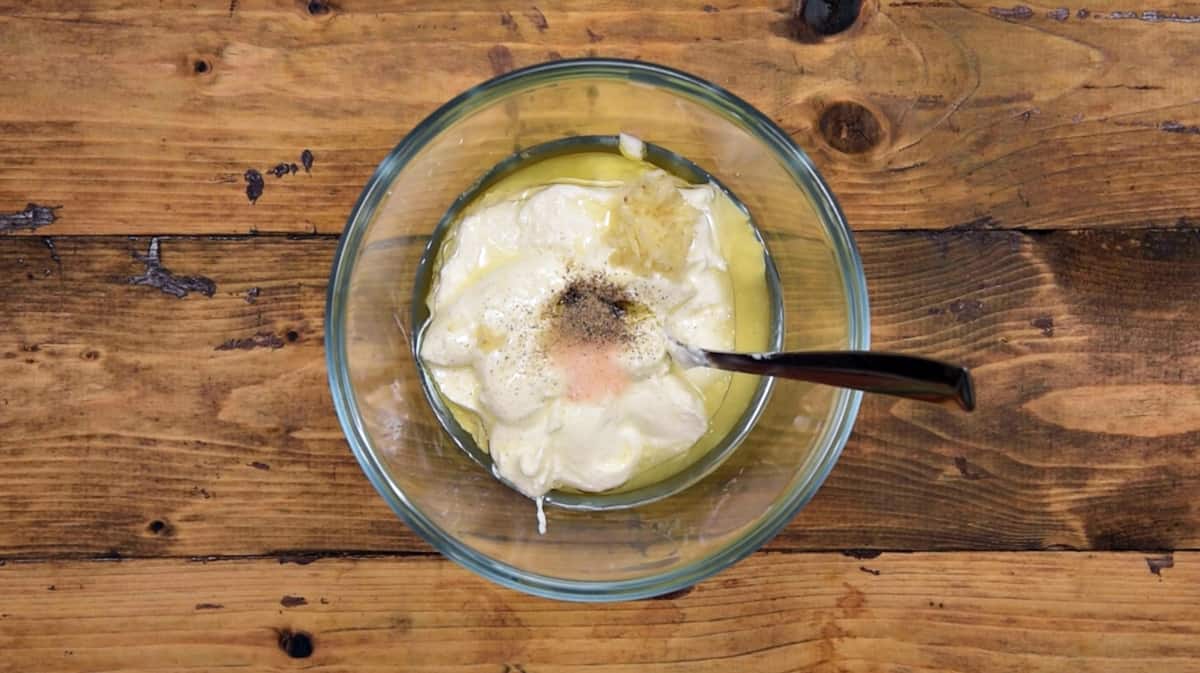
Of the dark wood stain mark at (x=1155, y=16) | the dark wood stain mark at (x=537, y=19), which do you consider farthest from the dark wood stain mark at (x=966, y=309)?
the dark wood stain mark at (x=537, y=19)

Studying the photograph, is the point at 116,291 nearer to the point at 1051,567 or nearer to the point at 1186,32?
the point at 1051,567

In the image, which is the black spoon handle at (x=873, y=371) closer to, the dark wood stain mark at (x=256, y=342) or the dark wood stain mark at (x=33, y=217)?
the dark wood stain mark at (x=256, y=342)

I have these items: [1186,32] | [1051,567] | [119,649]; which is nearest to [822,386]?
[1051,567]

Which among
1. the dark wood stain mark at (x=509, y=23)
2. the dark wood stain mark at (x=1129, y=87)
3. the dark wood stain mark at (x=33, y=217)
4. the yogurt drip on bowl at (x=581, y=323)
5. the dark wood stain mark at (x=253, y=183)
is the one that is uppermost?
the dark wood stain mark at (x=509, y=23)

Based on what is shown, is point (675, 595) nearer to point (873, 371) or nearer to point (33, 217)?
point (873, 371)

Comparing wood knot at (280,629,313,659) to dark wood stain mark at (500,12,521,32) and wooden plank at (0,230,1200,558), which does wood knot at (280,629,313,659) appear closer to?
wooden plank at (0,230,1200,558)

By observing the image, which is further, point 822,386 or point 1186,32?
point 1186,32

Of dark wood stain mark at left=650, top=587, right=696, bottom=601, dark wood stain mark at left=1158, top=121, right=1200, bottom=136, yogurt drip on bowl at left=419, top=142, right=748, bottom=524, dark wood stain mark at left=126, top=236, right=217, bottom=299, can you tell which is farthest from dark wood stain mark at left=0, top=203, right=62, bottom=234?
dark wood stain mark at left=1158, top=121, right=1200, bottom=136

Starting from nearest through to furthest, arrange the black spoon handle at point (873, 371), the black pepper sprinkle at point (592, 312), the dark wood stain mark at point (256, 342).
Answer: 1. the black spoon handle at point (873, 371)
2. the black pepper sprinkle at point (592, 312)
3. the dark wood stain mark at point (256, 342)
